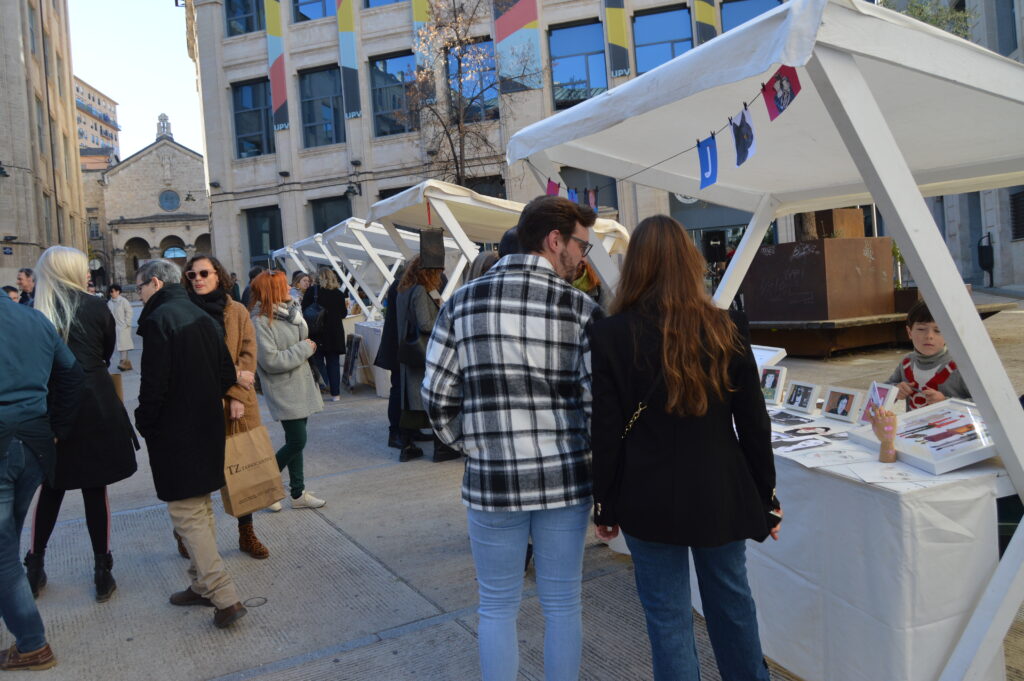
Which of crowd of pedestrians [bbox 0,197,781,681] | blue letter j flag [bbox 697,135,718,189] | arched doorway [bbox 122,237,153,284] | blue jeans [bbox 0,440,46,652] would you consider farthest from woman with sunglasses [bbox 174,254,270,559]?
arched doorway [bbox 122,237,153,284]

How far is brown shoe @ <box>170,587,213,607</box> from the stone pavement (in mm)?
38

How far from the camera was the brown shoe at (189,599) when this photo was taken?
3762 millimetres

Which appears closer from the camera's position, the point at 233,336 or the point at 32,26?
the point at 233,336

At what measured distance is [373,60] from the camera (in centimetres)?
2516

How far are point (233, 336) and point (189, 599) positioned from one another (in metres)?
1.44

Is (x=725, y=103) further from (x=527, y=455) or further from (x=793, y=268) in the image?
(x=793, y=268)

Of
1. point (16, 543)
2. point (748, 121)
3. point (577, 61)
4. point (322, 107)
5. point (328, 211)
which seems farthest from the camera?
point (328, 211)

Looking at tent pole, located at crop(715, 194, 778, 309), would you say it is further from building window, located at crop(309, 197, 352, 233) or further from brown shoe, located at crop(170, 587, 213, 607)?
building window, located at crop(309, 197, 352, 233)

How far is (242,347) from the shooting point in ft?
14.1

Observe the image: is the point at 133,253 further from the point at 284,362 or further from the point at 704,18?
the point at 284,362

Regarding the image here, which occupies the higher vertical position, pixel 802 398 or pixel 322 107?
pixel 322 107

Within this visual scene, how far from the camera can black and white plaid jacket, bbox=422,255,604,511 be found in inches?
86.0

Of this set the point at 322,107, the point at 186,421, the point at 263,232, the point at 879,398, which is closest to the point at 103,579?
the point at 186,421

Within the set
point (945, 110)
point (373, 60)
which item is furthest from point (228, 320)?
point (373, 60)
